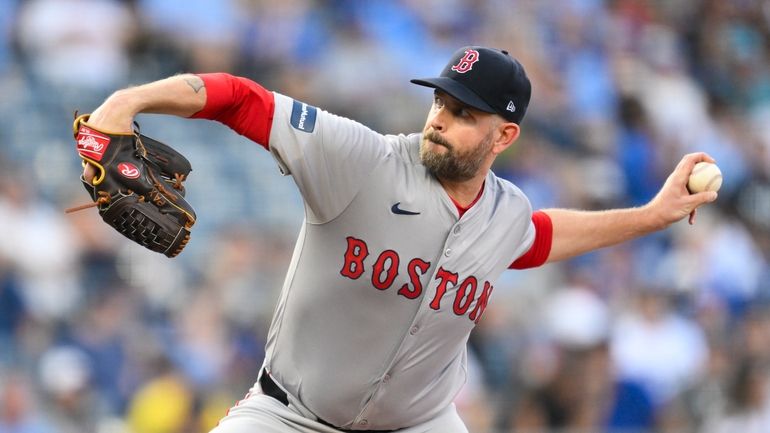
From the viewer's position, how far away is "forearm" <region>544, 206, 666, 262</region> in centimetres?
480

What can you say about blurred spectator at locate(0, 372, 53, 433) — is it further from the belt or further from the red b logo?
the red b logo

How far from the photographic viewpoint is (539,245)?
4.74m

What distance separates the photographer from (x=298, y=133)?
389 cm

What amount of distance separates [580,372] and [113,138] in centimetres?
500

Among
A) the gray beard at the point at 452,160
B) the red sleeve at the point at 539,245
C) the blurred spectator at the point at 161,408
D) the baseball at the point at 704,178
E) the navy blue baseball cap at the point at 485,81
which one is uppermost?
the navy blue baseball cap at the point at 485,81

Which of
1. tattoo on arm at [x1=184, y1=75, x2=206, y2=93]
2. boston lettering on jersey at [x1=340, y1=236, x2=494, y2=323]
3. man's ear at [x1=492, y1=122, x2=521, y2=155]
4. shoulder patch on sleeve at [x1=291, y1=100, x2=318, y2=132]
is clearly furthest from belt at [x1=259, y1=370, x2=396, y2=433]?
tattoo on arm at [x1=184, y1=75, x2=206, y2=93]

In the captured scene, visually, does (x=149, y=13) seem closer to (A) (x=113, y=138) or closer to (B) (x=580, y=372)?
(B) (x=580, y=372)

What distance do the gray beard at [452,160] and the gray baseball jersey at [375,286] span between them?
2.1 inches

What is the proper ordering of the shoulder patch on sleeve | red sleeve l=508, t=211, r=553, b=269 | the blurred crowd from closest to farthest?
1. the shoulder patch on sleeve
2. red sleeve l=508, t=211, r=553, b=269
3. the blurred crowd

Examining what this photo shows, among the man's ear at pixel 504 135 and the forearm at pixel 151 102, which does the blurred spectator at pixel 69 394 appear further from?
the forearm at pixel 151 102

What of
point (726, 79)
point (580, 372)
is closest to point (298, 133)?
point (580, 372)

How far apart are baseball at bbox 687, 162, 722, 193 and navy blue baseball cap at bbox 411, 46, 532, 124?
83 cm

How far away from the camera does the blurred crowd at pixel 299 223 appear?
7547mm

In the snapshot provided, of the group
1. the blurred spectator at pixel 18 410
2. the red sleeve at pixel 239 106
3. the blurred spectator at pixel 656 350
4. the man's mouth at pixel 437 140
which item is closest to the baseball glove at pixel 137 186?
the red sleeve at pixel 239 106
